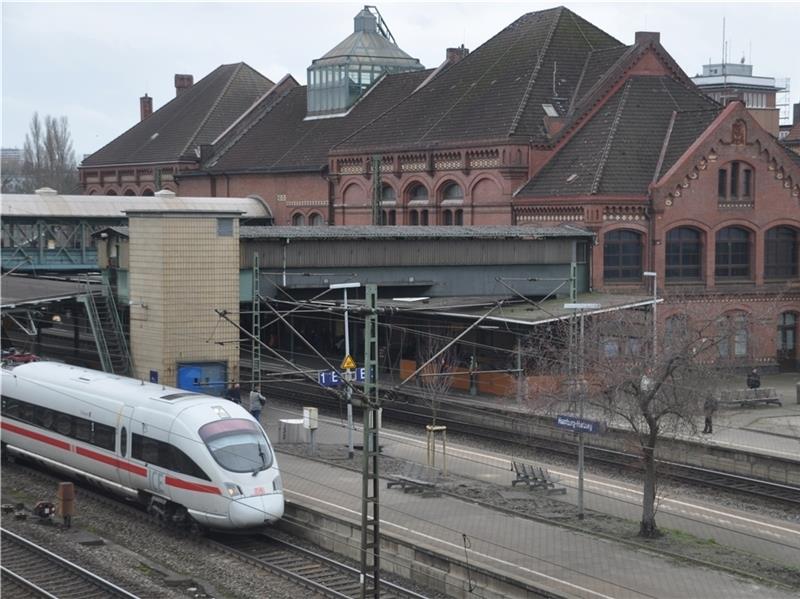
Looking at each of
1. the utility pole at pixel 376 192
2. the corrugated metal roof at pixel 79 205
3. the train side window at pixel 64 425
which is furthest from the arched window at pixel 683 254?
the train side window at pixel 64 425

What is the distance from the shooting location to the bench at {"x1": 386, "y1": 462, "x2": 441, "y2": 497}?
95.6 feet

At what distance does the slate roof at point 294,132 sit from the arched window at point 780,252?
943 inches

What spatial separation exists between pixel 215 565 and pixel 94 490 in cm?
793

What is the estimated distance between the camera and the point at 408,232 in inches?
1795

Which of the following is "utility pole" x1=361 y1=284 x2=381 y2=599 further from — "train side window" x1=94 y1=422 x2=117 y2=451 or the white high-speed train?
"train side window" x1=94 y1=422 x2=117 y2=451

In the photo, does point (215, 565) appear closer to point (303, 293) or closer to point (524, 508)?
point (524, 508)

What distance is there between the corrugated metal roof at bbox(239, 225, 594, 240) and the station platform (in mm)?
13491

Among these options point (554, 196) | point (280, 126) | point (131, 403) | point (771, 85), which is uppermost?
point (771, 85)

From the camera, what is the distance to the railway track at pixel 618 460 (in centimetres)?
3070

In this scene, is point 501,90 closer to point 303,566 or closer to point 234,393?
point 234,393

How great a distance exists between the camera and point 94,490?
3092 cm

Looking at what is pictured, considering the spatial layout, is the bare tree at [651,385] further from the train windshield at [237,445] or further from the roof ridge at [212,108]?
the roof ridge at [212,108]

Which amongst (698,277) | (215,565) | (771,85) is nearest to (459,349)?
(698,277)

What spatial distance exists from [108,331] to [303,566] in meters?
20.4
